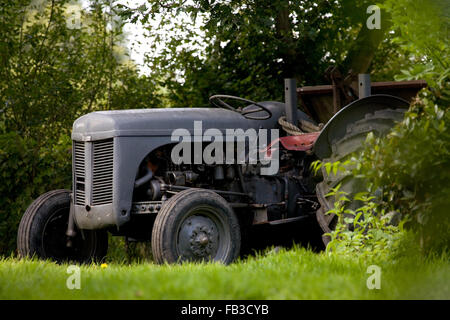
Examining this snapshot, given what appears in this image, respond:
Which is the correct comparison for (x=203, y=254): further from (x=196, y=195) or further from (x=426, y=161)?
(x=426, y=161)

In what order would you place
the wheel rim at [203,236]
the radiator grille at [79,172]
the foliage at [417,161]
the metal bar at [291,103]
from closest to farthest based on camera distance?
the foliage at [417,161] < the wheel rim at [203,236] < the radiator grille at [79,172] < the metal bar at [291,103]

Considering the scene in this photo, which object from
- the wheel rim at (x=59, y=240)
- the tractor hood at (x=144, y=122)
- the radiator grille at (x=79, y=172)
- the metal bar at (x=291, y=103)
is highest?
the metal bar at (x=291, y=103)

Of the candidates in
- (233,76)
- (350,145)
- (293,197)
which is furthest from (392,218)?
(233,76)

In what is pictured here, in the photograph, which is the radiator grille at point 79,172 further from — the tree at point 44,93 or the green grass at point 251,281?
the tree at point 44,93

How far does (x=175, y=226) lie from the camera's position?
596 centimetres

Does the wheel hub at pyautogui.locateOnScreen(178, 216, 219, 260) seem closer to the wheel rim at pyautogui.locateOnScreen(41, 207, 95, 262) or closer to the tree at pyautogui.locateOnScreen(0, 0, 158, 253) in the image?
the wheel rim at pyautogui.locateOnScreen(41, 207, 95, 262)

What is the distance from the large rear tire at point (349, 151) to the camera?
6.36 meters

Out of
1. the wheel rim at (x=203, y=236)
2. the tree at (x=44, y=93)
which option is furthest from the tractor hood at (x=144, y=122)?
the tree at (x=44, y=93)

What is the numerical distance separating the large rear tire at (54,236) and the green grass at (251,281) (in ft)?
4.08

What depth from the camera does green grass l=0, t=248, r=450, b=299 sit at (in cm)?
421

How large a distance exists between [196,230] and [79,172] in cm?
124

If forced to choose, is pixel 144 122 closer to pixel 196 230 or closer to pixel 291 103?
pixel 196 230

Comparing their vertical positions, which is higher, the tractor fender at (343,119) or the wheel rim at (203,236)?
the tractor fender at (343,119)

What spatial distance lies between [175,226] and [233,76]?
17.1ft
